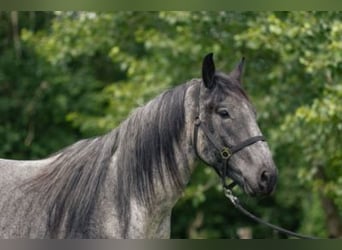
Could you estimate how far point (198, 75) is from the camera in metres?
9.68

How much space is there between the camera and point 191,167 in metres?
3.38

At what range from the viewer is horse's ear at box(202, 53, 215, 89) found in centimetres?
332

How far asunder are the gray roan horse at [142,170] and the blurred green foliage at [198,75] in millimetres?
1422

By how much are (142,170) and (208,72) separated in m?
0.54

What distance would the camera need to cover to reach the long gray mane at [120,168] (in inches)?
123

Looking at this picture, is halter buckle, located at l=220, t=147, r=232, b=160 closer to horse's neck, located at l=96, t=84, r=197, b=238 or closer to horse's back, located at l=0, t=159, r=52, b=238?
horse's neck, located at l=96, t=84, r=197, b=238

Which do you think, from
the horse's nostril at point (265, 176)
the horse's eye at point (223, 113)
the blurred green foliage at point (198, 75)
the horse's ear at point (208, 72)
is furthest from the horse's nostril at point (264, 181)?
the blurred green foliage at point (198, 75)

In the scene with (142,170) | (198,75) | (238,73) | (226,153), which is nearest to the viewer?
(142,170)

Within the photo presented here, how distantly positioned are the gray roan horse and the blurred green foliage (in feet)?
4.66

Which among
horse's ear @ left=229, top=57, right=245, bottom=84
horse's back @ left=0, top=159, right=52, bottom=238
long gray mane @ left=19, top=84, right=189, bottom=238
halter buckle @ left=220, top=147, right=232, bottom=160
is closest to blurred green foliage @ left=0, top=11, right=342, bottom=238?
horse's ear @ left=229, top=57, right=245, bottom=84

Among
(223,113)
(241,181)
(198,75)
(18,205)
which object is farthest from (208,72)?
(198,75)

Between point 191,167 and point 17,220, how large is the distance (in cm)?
80

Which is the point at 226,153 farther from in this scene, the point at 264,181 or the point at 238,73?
the point at 238,73
